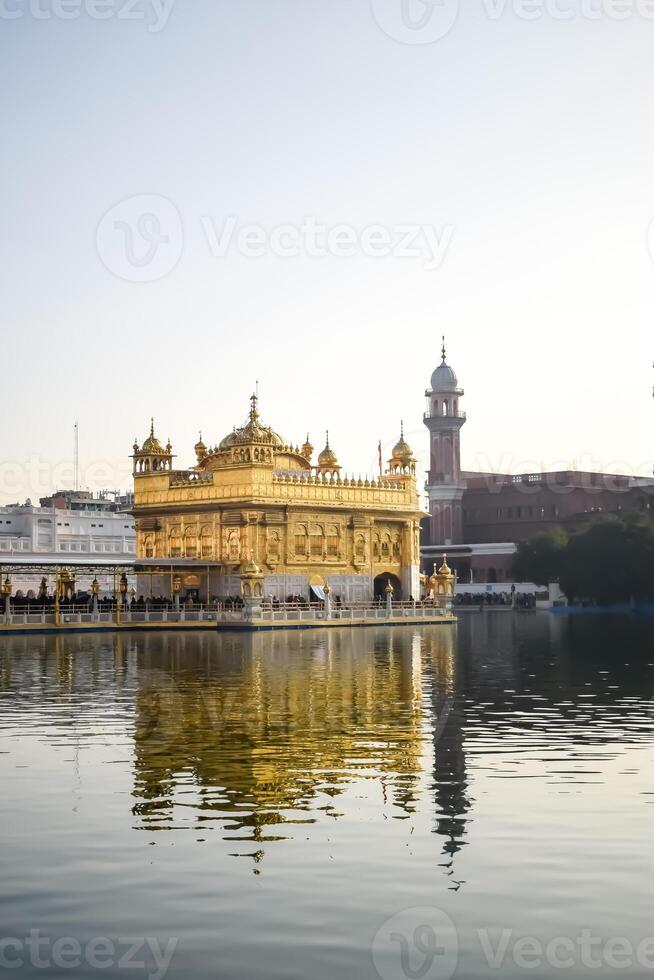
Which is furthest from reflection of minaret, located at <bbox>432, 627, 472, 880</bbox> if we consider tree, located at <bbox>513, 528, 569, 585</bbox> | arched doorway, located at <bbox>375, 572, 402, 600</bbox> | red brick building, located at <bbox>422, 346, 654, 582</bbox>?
red brick building, located at <bbox>422, 346, 654, 582</bbox>

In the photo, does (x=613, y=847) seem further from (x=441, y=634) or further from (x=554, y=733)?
(x=441, y=634)

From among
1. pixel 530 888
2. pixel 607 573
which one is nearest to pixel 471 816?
pixel 530 888

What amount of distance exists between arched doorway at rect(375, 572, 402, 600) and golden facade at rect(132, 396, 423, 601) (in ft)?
0.19

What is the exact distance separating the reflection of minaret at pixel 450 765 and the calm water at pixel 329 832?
57 millimetres

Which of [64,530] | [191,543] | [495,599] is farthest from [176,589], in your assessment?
[64,530]

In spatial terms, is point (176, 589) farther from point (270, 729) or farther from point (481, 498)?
point (481, 498)

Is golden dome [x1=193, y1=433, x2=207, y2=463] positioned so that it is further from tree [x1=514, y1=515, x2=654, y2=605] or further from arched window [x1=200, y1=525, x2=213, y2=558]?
tree [x1=514, y1=515, x2=654, y2=605]

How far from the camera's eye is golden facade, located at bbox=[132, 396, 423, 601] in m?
74.7

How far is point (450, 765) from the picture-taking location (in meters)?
18.5

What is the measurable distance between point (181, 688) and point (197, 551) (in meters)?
46.2

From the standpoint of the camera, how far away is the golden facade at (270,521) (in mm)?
74688

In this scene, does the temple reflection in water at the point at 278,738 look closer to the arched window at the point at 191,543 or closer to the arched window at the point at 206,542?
the arched window at the point at 206,542

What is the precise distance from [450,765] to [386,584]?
65353mm

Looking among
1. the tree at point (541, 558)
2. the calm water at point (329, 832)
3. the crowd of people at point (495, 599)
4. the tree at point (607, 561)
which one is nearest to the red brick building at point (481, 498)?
the crowd of people at point (495, 599)
